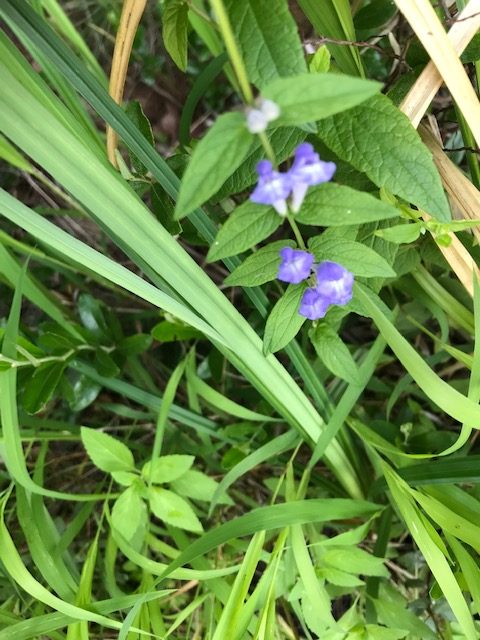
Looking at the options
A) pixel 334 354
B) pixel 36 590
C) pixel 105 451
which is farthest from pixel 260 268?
pixel 36 590

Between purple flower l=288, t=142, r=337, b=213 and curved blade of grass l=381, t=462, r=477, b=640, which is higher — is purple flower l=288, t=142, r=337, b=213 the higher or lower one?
the higher one

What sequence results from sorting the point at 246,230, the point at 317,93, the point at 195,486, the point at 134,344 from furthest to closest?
the point at 134,344 → the point at 195,486 → the point at 246,230 → the point at 317,93

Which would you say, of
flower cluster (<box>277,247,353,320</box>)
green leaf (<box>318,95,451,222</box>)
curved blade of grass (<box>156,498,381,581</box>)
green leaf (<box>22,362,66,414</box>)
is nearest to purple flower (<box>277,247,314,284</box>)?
flower cluster (<box>277,247,353,320</box>)

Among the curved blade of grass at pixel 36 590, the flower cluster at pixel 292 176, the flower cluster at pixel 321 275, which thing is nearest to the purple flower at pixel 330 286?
the flower cluster at pixel 321 275

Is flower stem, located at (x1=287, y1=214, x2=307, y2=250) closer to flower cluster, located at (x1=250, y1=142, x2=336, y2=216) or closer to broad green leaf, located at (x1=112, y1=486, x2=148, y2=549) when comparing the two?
flower cluster, located at (x1=250, y1=142, x2=336, y2=216)

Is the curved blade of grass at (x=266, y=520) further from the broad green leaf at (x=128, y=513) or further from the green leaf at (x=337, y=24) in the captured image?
the green leaf at (x=337, y=24)

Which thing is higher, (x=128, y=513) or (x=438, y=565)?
Answer: (x=128, y=513)

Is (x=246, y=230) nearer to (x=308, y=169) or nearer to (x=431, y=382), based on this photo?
(x=308, y=169)
